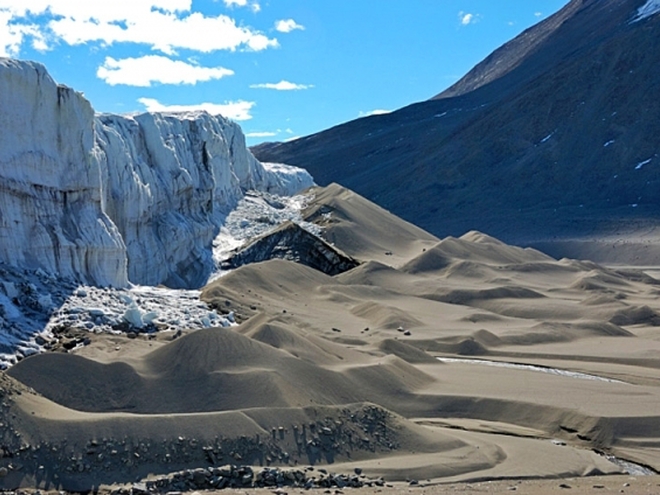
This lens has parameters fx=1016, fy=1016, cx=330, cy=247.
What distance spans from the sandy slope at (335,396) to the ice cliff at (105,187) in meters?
3.11

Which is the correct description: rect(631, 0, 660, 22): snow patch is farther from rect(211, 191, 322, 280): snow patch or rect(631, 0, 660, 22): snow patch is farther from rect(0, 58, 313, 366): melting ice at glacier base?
rect(0, 58, 313, 366): melting ice at glacier base

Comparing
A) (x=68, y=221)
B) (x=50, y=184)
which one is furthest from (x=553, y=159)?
(x=50, y=184)

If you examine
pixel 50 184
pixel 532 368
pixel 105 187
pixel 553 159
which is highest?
pixel 553 159

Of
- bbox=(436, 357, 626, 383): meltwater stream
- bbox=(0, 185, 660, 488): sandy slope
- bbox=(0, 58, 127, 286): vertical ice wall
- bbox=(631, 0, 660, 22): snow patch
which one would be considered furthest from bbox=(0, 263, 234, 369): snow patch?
bbox=(631, 0, 660, 22): snow patch

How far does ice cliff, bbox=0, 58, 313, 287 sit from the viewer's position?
70.0ft

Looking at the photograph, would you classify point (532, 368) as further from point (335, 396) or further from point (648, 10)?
point (648, 10)

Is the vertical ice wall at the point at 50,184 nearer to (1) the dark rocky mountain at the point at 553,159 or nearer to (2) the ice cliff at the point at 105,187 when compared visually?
(2) the ice cliff at the point at 105,187

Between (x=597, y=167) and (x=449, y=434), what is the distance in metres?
61.3

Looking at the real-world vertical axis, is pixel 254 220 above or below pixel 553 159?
below

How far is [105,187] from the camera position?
27.1 metres

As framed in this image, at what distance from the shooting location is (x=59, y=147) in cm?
2250

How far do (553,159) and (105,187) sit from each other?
55553 mm

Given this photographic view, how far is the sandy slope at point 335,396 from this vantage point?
1408 cm

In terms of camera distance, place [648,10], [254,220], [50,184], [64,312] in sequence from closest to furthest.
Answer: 1. [64,312]
2. [50,184]
3. [254,220]
4. [648,10]
